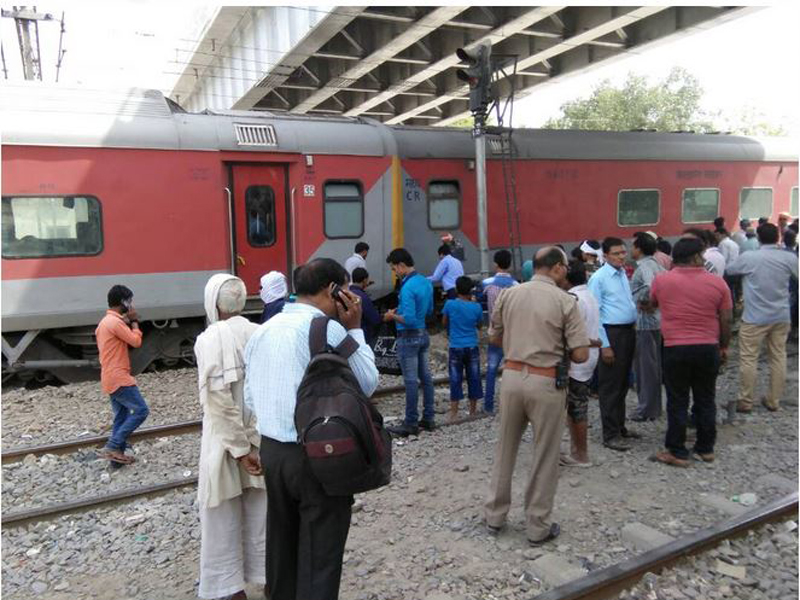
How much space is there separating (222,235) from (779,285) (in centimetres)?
659

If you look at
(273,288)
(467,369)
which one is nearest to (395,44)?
(467,369)

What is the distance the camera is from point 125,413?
5.66 m

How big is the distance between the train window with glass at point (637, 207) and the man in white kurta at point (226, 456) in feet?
33.8

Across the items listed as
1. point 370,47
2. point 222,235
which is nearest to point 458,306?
point 222,235

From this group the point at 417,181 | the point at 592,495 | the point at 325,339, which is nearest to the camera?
the point at 325,339

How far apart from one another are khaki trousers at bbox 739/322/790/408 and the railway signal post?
13.1 ft

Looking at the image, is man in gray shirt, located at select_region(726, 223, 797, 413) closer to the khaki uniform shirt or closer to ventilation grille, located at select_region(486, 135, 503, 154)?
the khaki uniform shirt

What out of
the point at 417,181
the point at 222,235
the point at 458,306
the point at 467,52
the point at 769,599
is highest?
the point at 467,52

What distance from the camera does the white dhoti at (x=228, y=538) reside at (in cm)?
325

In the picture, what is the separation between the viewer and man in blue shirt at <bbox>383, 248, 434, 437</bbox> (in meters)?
5.92

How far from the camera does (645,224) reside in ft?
41.0

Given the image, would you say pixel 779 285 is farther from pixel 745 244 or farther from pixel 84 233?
pixel 84 233

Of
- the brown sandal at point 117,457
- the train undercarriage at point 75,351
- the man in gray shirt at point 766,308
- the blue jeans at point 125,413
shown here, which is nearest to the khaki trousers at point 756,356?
the man in gray shirt at point 766,308

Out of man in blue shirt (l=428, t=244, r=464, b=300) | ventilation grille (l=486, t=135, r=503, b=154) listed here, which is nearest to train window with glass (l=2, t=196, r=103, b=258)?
man in blue shirt (l=428, t=244, r=464, b=300)
